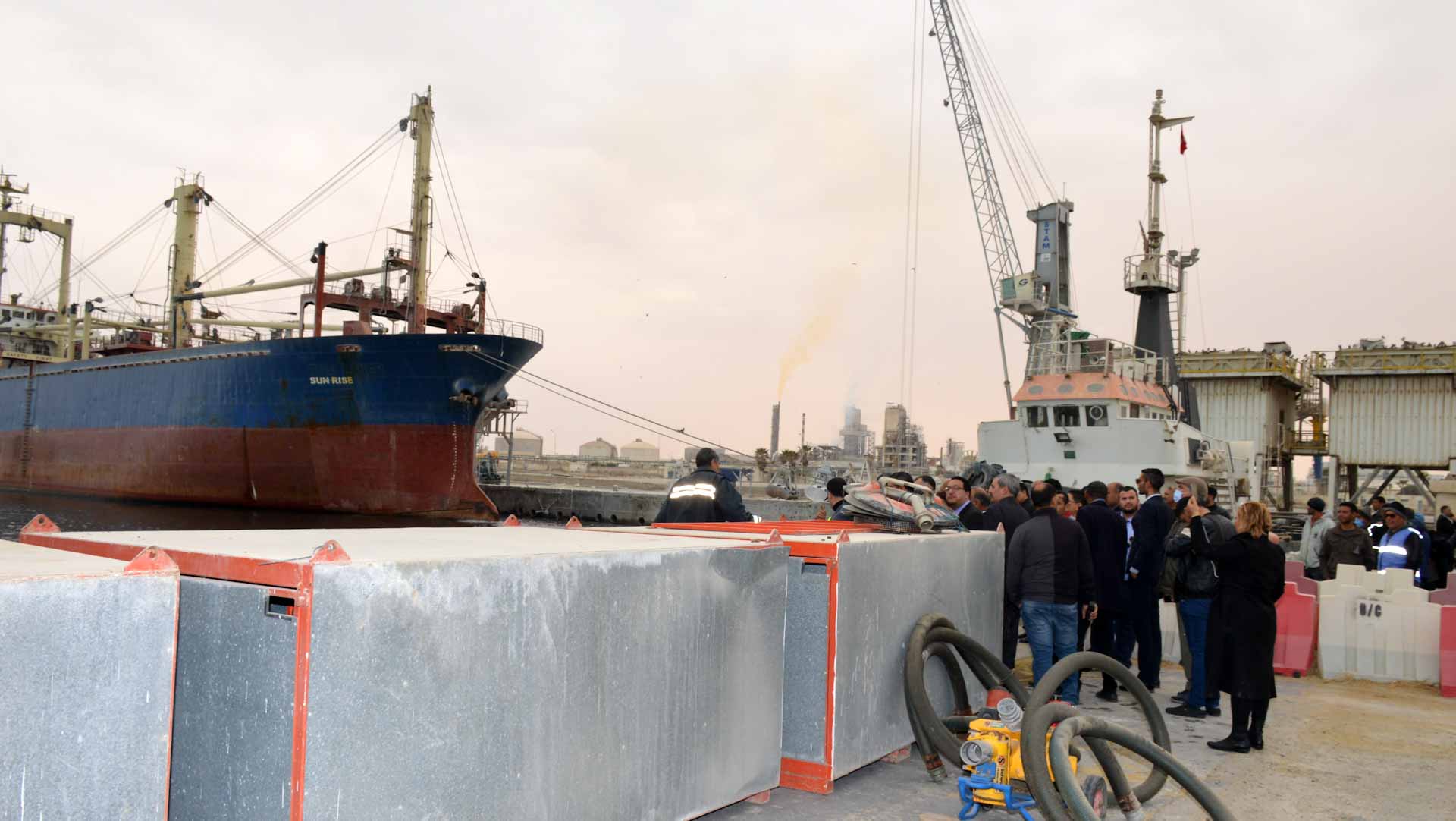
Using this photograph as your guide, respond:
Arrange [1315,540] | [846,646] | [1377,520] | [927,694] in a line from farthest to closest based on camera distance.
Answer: [1377,520] < [1315,540] < [927,694] < [846,646]

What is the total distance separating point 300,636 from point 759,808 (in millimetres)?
2653

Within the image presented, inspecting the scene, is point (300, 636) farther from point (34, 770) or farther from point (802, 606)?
point (802, 606)

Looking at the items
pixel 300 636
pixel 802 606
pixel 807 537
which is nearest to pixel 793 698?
pixel 802 606

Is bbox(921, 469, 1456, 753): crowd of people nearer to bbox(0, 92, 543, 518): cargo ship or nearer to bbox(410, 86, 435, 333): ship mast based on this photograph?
bbox(0, 92, 543, 518): cargo ship

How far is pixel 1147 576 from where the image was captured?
7.38 meters

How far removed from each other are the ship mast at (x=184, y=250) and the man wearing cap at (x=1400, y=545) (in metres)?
41.8

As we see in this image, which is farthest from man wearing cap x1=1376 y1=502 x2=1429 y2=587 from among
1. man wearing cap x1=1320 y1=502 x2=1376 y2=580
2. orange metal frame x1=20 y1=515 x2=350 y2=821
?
orange metal frame x1=20 y1=515 x2=350 y2=821

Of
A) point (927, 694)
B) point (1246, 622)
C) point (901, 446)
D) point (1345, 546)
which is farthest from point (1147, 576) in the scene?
point (901, 446)

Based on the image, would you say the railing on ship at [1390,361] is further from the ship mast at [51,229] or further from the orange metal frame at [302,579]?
the ship mast at [51,229]

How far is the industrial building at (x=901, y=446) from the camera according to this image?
53.6 metres

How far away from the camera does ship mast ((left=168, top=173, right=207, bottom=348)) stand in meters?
39.8

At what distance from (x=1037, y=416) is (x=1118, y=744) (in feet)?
64.1

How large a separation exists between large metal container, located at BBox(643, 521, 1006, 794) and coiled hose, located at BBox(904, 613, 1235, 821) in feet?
0.49

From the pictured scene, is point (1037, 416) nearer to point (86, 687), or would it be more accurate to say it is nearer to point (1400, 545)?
point (1400, 545)
